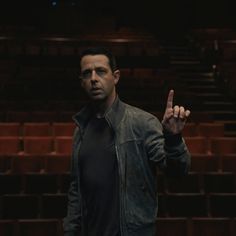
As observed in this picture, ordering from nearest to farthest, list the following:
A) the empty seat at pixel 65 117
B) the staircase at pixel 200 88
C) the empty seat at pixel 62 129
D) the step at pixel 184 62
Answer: the empty seat at pixel 62 129 < the empty seat at pixel 65 117 < the staircase at pixel 200 88 < the step at pixel 184 62

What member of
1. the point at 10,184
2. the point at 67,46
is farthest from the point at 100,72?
the point at 67,46

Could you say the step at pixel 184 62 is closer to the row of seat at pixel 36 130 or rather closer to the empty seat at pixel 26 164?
the row of seat at pixel 36 130

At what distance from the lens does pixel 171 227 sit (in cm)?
82

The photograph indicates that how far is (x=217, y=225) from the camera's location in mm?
831

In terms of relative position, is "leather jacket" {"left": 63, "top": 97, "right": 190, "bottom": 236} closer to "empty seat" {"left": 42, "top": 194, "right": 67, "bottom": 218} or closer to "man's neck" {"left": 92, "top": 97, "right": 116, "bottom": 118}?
"man's neck" {"left": 92, "top": 97, "right": 116, "bottom": 118}

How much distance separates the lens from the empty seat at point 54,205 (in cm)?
96

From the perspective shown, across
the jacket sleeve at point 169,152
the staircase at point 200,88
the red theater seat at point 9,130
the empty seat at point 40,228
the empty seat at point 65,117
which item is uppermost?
the staircase at point 200,88

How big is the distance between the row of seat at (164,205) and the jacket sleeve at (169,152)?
1.93ft

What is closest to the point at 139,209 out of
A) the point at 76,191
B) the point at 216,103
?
the point at 76,191

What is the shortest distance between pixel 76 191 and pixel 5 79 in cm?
156

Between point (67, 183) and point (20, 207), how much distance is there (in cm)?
14

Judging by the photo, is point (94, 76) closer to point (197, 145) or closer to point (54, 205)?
point (54, 205)

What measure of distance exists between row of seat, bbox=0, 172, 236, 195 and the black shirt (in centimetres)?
64

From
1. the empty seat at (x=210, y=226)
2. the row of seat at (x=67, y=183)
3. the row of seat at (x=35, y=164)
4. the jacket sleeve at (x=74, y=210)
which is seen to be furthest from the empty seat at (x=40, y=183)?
the jacket sleeve at (x=74, y=210)
